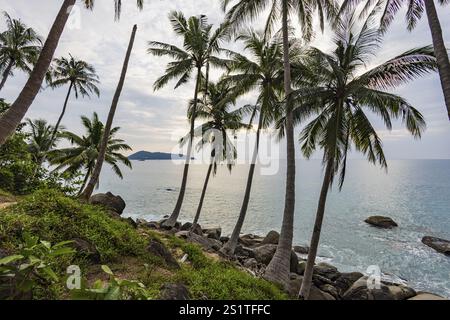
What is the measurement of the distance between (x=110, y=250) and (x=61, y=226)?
118 centimetres

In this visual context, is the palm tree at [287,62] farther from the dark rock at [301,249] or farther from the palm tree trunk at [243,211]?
the dark rock at [301,249]

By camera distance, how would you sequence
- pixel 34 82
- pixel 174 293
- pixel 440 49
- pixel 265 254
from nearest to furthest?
pixel 174 293, pixel 34 82, pixel 440 49, pixel 265 254

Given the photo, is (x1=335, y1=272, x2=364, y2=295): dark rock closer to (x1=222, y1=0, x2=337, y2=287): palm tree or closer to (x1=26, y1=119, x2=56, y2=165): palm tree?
(x1=222, y1=0, x2=337, y2=287): palm tree

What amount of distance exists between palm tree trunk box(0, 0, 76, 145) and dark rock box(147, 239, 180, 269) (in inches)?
157

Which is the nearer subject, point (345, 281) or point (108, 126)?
point (108, 126)

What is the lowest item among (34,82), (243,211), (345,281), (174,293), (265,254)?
(345,281)

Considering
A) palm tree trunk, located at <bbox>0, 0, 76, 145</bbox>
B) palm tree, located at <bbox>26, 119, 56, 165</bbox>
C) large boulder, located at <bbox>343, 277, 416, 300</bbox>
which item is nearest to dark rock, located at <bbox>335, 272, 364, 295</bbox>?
large boulder, located at <bbox>343, 277, 416, 300</bbox>

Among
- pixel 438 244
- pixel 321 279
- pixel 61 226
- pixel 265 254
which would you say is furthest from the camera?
pixel 438 244

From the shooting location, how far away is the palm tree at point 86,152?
15.7m

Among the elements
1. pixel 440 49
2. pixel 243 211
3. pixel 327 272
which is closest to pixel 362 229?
pixel 327 272

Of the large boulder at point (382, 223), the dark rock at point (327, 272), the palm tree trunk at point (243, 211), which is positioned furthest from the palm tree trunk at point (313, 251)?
the large boulder at point (382, 223)

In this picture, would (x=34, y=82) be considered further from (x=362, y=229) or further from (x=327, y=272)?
(x=362, y=229)

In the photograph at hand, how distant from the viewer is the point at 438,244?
63.3 feet
